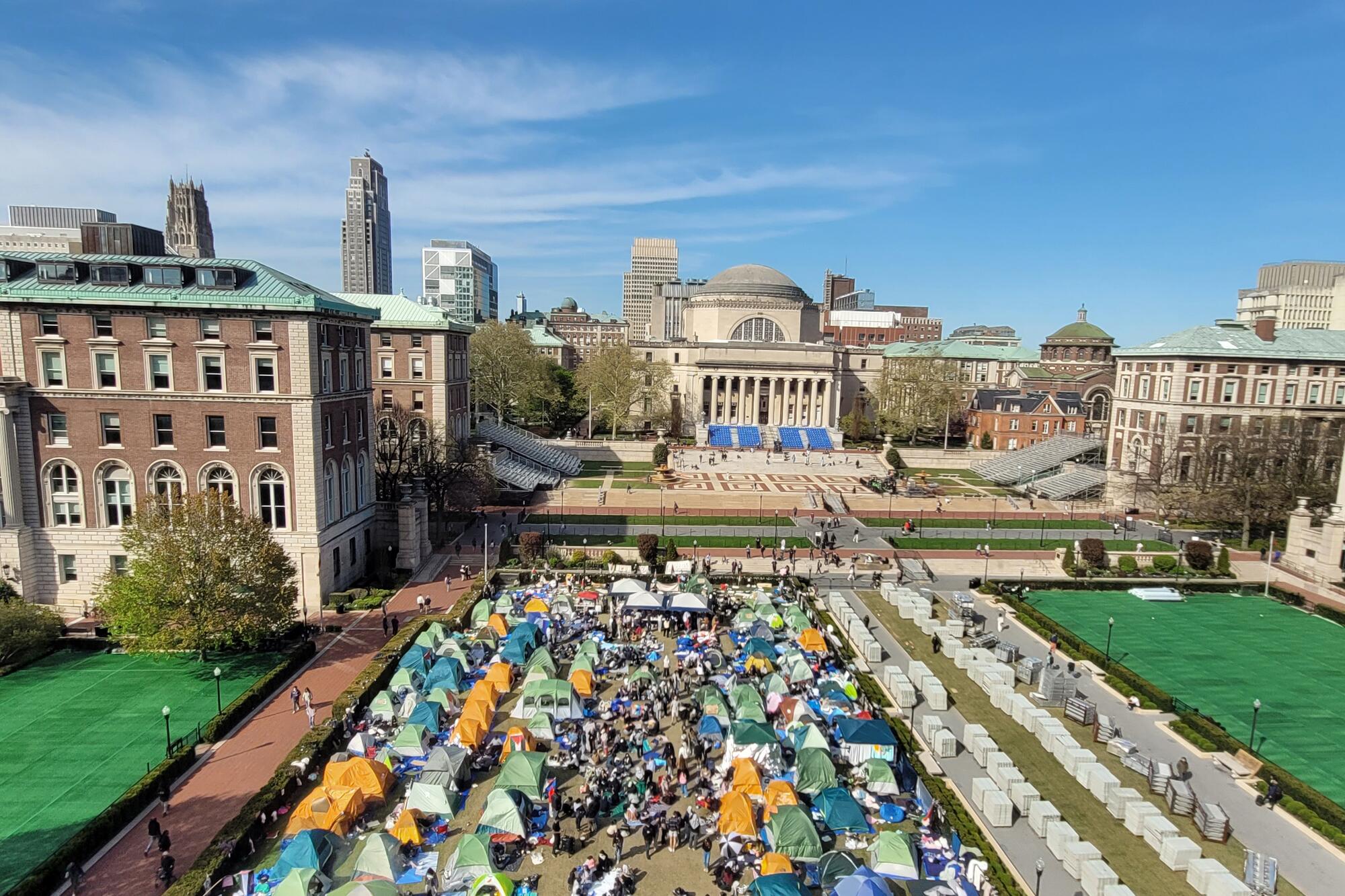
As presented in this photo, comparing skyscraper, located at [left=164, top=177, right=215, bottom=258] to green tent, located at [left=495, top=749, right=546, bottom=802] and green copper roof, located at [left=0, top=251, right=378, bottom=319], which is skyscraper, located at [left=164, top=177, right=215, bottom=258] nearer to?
green copper roof, located at [left=0, top=251, right=378, bottom=319]

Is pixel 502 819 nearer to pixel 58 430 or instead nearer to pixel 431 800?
pixel 431 800

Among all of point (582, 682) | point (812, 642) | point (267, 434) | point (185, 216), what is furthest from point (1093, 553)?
point (185, 216)

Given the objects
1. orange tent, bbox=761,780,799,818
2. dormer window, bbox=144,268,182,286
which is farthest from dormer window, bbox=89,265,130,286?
orange tent, bbox=761,780,799,818

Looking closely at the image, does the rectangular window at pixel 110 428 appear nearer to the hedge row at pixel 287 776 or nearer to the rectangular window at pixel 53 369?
the rectangular window at pixel 53 369

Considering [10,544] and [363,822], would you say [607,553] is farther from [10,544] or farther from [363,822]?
[10,544]

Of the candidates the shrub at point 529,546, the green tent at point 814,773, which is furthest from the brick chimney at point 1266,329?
the green tent at point 814,773

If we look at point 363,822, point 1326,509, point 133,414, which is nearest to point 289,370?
point 133,414
